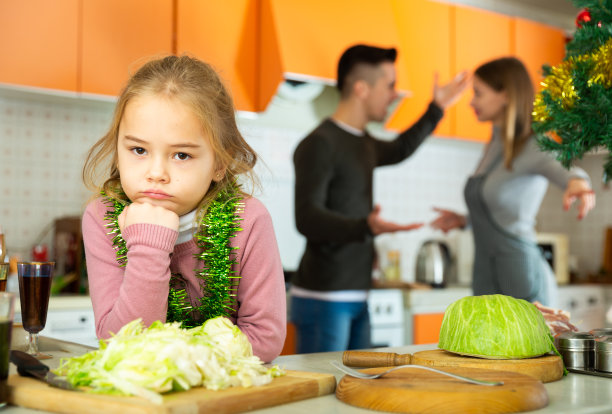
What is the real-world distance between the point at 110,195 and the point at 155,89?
21 centimetres

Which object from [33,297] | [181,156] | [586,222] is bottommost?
[33,297]

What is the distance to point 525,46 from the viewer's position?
13.9 ft

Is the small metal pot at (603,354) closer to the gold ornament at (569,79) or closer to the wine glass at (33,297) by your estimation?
the gold ornament at (569,79)

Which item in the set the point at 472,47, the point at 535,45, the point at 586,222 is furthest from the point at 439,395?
the point at 586,222

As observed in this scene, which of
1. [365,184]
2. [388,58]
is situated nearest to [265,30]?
[388,58]

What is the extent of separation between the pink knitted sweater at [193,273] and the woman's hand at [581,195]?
124cm

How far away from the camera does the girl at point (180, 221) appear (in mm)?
1046

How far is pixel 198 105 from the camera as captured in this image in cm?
112

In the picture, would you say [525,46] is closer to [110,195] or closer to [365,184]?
[365,184]

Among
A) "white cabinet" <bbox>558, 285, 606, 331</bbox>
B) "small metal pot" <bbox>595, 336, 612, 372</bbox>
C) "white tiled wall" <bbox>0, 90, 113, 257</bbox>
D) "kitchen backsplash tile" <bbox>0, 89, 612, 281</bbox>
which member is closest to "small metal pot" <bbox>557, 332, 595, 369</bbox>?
"small metal pot" <bbox>595, 336, 612, 372</bbox>

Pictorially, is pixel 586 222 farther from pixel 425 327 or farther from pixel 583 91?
pixel 583 91

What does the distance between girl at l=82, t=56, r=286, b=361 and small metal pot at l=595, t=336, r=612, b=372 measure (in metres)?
0.49

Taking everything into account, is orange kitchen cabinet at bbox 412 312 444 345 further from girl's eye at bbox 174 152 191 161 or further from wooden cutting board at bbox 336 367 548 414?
wooden cutting board at bbox 336 367 548 414

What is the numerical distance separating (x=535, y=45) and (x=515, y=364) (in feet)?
12.2
